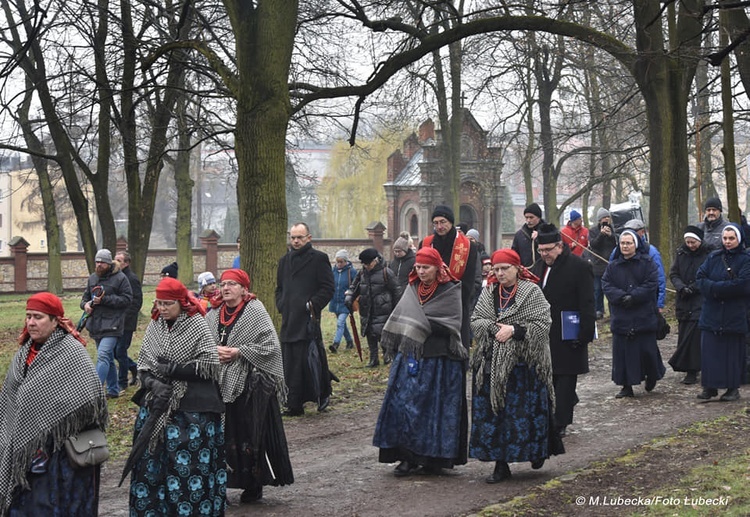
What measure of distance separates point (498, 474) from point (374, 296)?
7.53 m

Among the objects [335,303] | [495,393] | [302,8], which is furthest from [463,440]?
[302,8]

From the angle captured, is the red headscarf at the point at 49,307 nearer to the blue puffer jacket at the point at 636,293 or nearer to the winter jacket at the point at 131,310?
the blue puffer jacket at the point at 636,293

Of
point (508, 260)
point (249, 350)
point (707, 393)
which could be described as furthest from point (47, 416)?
point (707, 393)

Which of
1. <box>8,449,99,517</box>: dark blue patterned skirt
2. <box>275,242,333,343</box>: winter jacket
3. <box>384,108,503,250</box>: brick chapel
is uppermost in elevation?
<box>384,108,503,250</box>: brick chapel

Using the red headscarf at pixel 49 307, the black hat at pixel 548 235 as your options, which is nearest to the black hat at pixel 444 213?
the black hat at pixel 548 235

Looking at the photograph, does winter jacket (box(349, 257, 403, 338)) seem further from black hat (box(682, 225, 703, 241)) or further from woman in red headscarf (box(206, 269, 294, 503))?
woman in red headscarf (box(206, 269, 294, 503))

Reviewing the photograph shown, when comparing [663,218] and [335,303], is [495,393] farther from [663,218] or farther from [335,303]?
[663,218]

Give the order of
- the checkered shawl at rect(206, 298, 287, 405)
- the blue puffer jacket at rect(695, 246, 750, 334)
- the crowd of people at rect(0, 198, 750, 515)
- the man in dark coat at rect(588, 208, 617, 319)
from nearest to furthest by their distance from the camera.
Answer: the crowd of people at rect(0, 198, 750, 515) < the checkered shawl at rect(206, 298, 287, 405) < the blue puffer jacket at rect(695, 246, 750, 334) < the man in dark coat at rect(588, 208, 617, 319)

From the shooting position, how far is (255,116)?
13.1 meters

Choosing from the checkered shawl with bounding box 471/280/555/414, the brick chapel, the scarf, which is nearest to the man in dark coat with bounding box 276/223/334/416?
the scarf

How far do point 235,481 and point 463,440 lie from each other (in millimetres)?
1879

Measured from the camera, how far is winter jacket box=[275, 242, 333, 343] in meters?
11.6

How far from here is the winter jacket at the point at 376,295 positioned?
1556cm

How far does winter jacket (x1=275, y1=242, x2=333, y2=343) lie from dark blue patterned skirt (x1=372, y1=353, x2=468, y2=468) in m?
3.19
